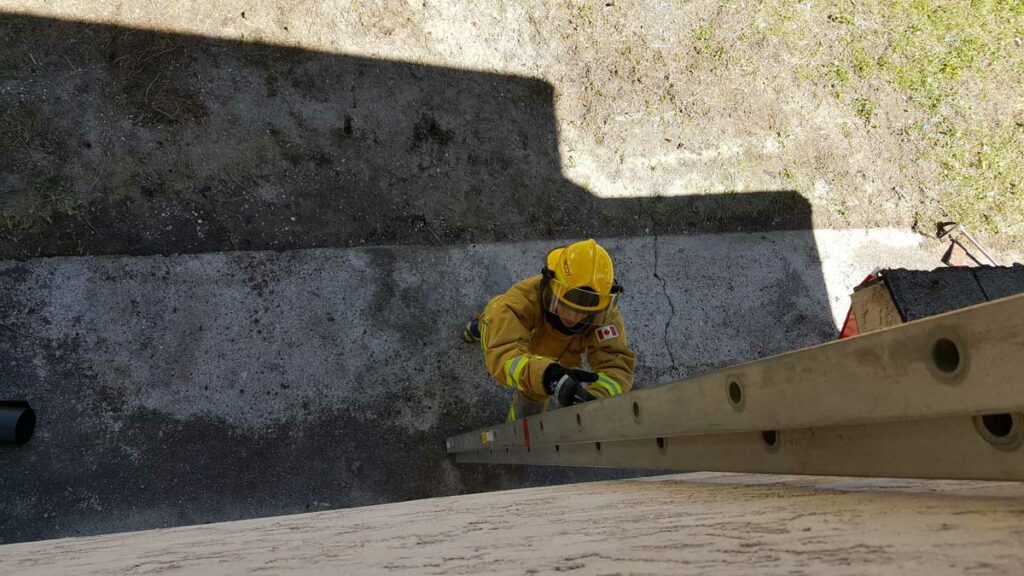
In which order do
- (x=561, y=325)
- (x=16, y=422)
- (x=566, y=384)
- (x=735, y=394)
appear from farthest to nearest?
(x=16, y=422)
(x=561, y=325)
(x=566, y=384)
(x=735, y=394)

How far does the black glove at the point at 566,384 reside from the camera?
2904mm

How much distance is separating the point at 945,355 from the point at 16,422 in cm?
481

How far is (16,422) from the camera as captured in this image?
12.8ft

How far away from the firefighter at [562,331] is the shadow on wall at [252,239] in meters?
1.26

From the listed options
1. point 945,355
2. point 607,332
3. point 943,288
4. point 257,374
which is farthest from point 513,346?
point 943,288

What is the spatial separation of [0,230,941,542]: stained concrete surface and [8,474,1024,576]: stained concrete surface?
308 cm

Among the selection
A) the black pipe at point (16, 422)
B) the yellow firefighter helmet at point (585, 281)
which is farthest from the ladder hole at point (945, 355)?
the black pipe at point (16, 422)

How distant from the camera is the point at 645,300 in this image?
5172 mm

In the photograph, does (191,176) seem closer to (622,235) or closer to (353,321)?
(353,321)

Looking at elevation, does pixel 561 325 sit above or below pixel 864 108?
below

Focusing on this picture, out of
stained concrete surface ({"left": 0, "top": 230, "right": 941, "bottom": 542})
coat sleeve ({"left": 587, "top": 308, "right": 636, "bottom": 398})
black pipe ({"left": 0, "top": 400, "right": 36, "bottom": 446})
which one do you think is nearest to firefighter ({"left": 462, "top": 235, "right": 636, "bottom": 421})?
coat sleeve ({"left": 587, "top": 308, "right": 636, "bottom": 398})

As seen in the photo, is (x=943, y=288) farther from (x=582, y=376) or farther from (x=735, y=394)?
(x=735, y=394)

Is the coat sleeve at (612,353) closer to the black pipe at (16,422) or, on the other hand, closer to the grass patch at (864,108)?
the black pipe at (16,422)

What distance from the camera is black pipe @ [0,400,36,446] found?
389cm
